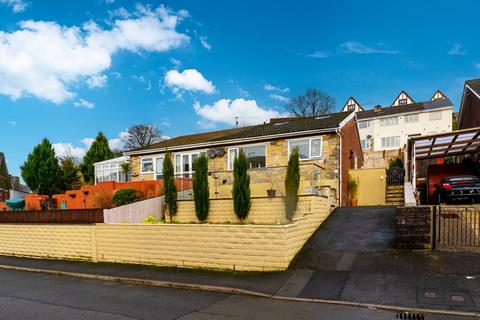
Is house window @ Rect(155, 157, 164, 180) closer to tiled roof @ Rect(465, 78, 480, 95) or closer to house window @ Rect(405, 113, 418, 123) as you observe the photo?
tiled roof @ Rect(465, 78, 480, 95)

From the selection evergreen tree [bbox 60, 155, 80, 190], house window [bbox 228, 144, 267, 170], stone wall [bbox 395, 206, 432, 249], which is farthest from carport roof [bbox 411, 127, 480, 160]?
evergreen tree [bbox 60, 155, 80, 190]

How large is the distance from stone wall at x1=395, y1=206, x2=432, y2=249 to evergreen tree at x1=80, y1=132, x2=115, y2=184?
96.9 ft

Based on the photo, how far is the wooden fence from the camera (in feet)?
51.5

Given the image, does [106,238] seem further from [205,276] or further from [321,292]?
[321,292]

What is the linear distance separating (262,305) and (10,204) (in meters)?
Result: 21.4

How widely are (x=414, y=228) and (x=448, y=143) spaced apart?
881 centimetres

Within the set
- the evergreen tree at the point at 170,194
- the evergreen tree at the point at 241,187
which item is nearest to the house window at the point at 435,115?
the evergreen tree at the point at 241,187

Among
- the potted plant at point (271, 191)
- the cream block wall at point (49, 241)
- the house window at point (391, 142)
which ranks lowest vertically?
the cream block wall at point (49, 241)

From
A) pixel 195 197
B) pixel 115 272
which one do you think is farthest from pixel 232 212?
pixel 115 272

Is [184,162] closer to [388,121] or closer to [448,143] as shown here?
[448,143]

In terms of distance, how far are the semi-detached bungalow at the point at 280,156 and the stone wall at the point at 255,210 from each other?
0.37 m

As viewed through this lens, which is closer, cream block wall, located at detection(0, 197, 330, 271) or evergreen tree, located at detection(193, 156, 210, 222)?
cream block wall, located at detection(0, 197, 330, 271)

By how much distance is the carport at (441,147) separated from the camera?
47.0 feet

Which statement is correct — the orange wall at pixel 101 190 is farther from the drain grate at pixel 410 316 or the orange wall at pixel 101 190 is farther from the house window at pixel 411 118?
the house window at pixel 411 118
